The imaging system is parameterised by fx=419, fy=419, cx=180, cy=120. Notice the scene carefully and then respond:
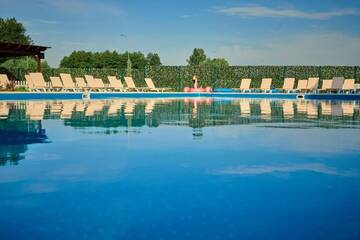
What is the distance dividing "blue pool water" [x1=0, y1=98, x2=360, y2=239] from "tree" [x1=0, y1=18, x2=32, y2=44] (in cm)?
3955

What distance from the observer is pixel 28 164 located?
4.27 m

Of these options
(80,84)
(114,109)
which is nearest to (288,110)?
(114,109)

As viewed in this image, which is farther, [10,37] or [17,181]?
[10,37]

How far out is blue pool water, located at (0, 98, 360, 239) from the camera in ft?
8.18

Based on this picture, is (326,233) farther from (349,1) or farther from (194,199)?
(349,1)

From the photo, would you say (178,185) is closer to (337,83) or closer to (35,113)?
(35,113)

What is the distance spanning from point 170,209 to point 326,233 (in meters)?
1.01

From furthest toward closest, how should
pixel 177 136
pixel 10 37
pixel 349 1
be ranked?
pixel 10 37
pixel 349 1
pixel 177 136

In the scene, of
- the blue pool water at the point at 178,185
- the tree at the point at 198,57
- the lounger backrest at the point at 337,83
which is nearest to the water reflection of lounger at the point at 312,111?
the blue pool water at the point at 178,185

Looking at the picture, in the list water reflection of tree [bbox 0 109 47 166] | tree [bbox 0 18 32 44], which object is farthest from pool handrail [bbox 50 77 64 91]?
tree [bbox 0 18 32 44]

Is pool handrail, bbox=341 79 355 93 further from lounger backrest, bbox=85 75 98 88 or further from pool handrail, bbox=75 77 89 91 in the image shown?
pool handrail, bbox=75 77 89 91

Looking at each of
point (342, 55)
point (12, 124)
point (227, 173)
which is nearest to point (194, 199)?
point (227, 173)

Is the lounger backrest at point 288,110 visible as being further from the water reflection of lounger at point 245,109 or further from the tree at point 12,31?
the tree at point 12,31

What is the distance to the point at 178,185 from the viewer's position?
351 centimetres
